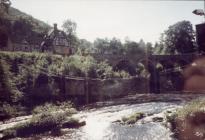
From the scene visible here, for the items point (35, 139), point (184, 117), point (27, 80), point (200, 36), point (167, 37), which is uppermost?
point (167, 37)

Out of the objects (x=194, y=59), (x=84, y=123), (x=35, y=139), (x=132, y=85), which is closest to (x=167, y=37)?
(x=194, y=59)

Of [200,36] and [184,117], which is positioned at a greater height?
[200,36]

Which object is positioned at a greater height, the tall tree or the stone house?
the tall tree

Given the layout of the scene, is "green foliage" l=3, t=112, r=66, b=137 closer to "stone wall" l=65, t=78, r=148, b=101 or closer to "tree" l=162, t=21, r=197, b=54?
"stone wall" l=65, t=78, r=148, b=101

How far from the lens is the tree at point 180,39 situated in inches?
3519

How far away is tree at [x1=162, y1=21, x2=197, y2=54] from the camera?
293 feet

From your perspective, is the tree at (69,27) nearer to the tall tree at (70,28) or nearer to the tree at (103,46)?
the tall tree at (70,28)

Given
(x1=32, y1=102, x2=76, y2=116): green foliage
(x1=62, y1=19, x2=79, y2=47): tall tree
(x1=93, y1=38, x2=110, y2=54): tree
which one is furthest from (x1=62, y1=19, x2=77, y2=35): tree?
(x1=32, y1=102, x2=76, y2=116): green foliage

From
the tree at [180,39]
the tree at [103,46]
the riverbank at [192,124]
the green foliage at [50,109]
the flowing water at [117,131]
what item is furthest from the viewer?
the tree at [103,46]

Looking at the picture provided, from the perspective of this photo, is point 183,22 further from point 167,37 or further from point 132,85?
point 132,85

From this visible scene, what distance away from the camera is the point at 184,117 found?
17438mm

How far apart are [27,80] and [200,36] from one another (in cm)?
2539

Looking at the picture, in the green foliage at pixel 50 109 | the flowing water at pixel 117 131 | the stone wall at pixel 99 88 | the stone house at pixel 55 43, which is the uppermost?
the stone house at pixel 55 43

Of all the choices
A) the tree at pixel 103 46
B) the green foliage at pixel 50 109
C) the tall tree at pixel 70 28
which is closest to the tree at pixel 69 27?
the tall tree at pixel 70 28
